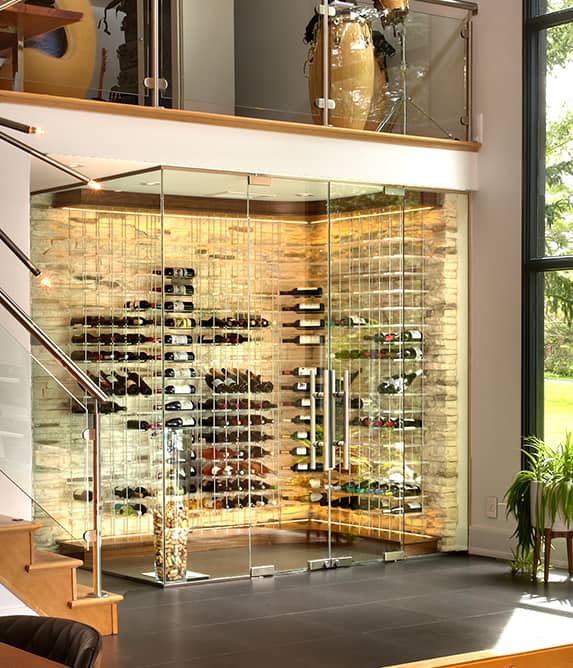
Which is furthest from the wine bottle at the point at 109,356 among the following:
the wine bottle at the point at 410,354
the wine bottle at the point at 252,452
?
the wine bottle at the point at 410,354

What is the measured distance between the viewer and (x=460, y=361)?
9.45 meters

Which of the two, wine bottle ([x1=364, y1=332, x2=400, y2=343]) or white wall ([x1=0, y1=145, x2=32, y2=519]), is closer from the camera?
white wall ([x1=0, y1=145, x2=32, y2=519])

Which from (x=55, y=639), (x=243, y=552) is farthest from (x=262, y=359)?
(x=55, y=639)

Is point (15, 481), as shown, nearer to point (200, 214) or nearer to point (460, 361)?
point (200, 214)

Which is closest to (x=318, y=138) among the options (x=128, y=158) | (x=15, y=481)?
(x=128, y=158)

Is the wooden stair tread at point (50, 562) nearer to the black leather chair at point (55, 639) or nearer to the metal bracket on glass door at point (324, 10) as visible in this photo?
the black leather chair at point (55, 639)

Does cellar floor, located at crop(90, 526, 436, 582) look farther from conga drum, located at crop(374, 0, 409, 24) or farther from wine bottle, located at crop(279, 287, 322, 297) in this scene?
A: conga drum, located at crop(374, 0, 409, 24)

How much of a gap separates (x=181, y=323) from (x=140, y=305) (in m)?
0.32

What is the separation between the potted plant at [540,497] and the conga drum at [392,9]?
3.33 m

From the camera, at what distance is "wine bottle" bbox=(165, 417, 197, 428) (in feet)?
27.0

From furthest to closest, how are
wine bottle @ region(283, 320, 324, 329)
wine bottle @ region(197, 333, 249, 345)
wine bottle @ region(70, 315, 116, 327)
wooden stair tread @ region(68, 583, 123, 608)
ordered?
1. wine bottle @ region(283, 320, 324, 329)
2. wine bottle @ region(70, 315, 116, 327)
3. wine bottle @ region(197, 333, 249, 345)
4. wooden stair tread @ region(68, 583, 123, 608)

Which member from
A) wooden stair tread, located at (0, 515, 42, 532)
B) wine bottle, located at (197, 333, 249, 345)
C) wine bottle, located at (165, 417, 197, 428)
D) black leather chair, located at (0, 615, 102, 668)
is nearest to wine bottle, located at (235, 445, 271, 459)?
wine bottle, located at (165, 417, 197, 428)

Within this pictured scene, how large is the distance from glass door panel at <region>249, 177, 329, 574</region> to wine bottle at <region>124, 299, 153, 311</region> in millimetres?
783

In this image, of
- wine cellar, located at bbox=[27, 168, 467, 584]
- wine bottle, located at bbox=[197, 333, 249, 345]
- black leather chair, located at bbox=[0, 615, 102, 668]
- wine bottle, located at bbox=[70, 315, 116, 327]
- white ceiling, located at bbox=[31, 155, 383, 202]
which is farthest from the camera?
wine bottle, located at bbox=[70, 315, 116, 327]
